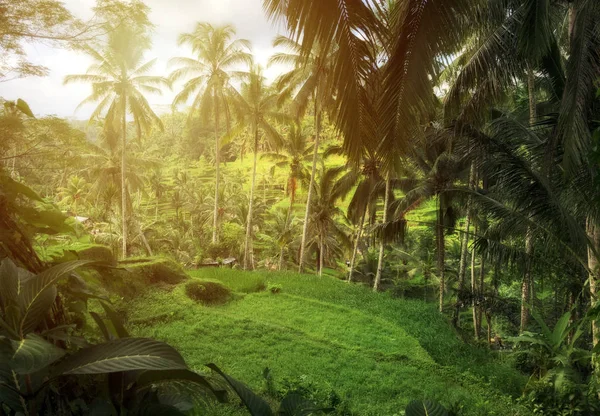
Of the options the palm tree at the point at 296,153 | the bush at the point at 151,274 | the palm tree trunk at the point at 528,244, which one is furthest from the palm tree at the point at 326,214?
the bush at the point at 151,274

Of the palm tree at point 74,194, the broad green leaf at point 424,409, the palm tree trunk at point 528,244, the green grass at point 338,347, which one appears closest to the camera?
the broad green leaf at point 424,409

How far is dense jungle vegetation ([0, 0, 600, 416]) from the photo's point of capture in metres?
1.47

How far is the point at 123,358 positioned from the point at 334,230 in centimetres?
2064

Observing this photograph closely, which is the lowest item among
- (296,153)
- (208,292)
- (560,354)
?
(208,292)

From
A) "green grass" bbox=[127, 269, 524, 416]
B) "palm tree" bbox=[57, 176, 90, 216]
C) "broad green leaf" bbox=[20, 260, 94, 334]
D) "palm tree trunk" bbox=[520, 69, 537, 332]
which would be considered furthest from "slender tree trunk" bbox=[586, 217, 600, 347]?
"palm tree" bbox=[57, 176, 90, 216]

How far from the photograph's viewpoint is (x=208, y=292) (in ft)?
35.2

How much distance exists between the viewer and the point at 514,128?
22.8 feet

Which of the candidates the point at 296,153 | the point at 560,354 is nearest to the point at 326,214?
the point at 296,153

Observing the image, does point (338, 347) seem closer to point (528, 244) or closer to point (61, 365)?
point (528, 244)

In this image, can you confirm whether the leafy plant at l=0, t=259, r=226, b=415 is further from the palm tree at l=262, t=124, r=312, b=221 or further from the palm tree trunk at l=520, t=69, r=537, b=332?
the palm tree at l=262, t=124, r=312, b=221

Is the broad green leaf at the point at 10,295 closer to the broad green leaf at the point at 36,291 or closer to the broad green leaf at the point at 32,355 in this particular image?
the broad green leaf at the point at 36,291

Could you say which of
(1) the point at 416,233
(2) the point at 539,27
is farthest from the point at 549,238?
(1) the point at 416,233

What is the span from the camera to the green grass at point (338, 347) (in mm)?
6449

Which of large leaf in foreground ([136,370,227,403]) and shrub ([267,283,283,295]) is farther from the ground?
large leaf in foreground ([136,370,227,403])
